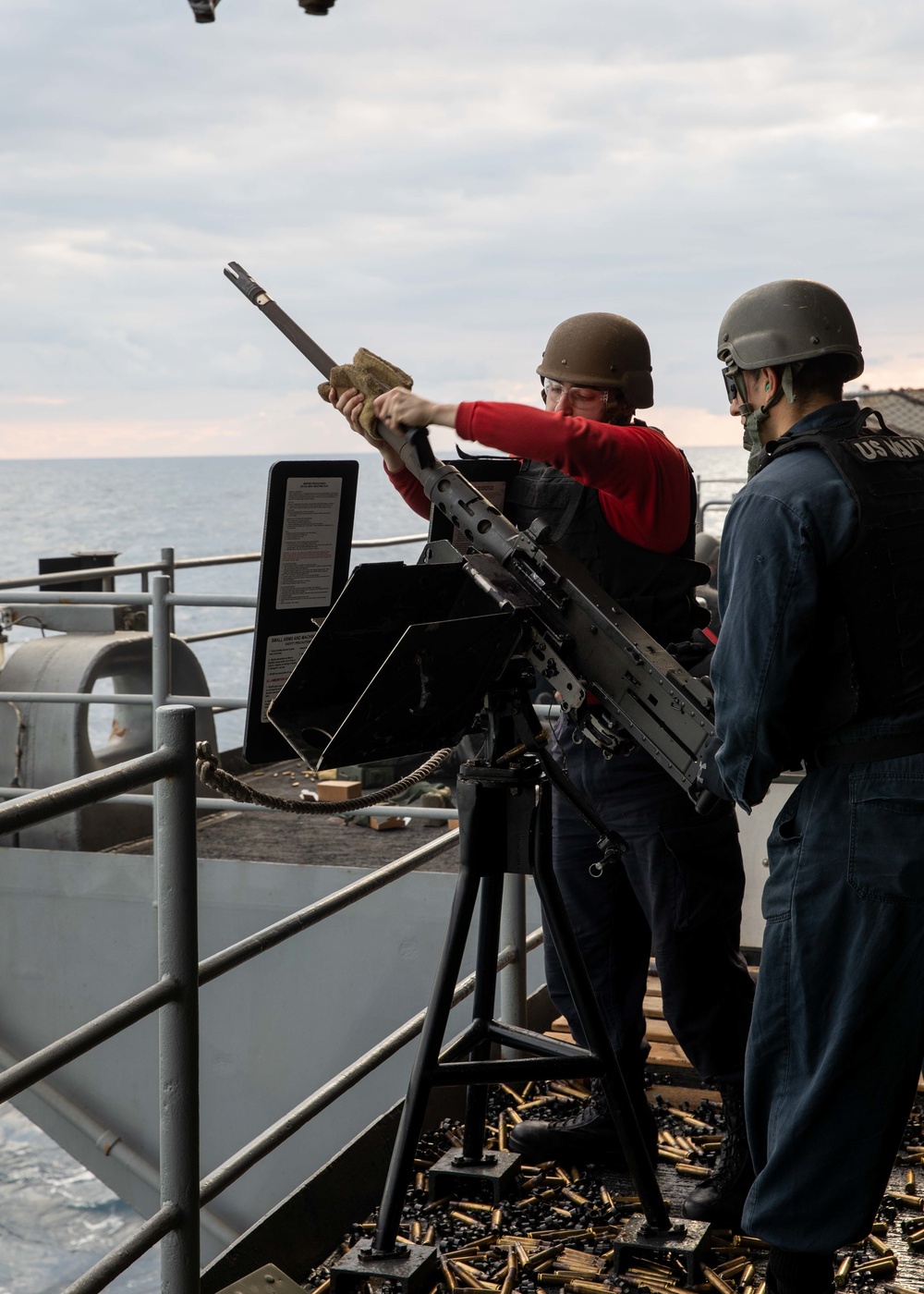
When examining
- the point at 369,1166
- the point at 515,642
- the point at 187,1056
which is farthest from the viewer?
the point at 369,1166

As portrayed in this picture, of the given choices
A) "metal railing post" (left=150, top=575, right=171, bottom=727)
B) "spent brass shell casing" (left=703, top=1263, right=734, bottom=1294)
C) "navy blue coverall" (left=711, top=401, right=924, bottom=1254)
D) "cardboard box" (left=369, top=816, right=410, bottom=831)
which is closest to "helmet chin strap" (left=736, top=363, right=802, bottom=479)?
"navy blue coverall" (left=711, top=401, right=924, bottom=1254)

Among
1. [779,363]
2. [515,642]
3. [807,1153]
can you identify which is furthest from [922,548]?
[807,1153]

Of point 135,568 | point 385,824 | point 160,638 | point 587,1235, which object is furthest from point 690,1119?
point 385,824

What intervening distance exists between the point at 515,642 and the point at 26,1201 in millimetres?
22566

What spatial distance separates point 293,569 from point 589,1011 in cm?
101

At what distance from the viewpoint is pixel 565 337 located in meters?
3.04

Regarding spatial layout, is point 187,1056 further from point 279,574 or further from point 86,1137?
point 86,1137

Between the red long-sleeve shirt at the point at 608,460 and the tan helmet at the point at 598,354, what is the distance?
8.1 inches

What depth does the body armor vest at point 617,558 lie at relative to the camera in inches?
115

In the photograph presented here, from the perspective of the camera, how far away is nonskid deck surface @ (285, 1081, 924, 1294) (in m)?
2.69

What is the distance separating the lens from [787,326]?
2.27 meters

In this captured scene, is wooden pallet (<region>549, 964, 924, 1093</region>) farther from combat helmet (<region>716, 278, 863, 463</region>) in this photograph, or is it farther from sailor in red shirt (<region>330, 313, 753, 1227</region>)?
combat helmet (<region>716, 278, 863, 463</region>)

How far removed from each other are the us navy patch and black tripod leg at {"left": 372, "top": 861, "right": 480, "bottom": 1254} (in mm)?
1012

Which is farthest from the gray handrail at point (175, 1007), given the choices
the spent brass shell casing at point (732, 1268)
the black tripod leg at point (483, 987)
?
the spent brass shell casing at point (732, 1268)
